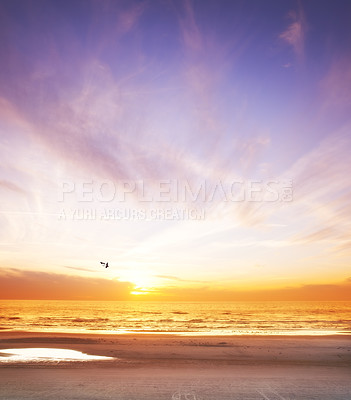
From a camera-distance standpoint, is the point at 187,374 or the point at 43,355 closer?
the point at 187,374

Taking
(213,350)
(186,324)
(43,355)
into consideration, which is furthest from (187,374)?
(186,324)

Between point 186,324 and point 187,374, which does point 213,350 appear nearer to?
point 187,374

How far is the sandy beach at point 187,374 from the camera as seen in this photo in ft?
48.5

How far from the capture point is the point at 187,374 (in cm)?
1861

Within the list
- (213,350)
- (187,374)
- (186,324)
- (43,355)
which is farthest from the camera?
(186,324)

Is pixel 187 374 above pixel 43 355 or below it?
below

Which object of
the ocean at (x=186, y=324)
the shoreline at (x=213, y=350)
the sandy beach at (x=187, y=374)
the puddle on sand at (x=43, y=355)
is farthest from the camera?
the ocean at (x=186, y=324)

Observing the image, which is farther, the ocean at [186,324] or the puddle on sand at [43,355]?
the ocean at [186,324]

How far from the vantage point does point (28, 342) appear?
101 ft

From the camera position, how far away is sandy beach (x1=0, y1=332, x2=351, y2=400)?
14797mm

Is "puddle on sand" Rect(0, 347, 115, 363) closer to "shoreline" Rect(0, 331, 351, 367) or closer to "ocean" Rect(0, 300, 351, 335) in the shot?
"shoreline" Rect(0, 331, 351, 367)

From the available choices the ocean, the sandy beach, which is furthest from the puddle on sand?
the ocean

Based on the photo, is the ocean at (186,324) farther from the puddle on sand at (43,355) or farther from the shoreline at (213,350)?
the puddle on sand at (43,355)

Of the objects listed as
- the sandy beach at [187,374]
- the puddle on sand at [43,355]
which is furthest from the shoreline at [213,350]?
the puddle on sand at [43,355]
